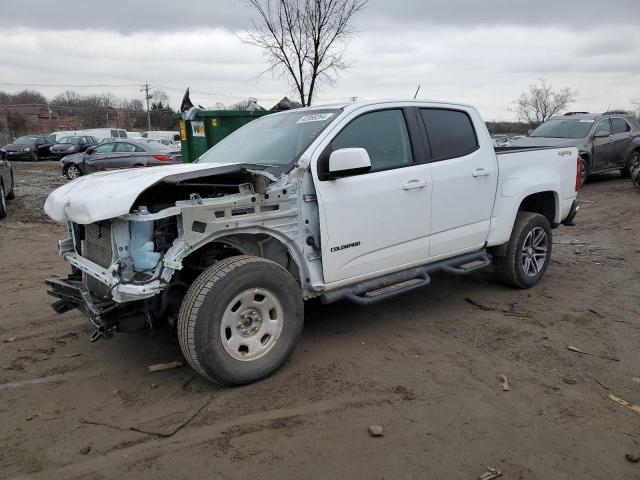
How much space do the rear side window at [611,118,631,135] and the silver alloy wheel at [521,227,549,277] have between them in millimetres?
9744

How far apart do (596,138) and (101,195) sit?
1278cm

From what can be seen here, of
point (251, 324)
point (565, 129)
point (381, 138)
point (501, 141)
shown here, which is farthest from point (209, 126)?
point (565, 129)

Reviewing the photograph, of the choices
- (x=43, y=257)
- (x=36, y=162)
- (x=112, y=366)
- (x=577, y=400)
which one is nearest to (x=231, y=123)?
(x=43, y=257)

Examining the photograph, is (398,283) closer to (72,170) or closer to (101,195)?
(101,195)

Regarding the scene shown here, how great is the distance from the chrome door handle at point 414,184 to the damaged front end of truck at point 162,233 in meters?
0.94

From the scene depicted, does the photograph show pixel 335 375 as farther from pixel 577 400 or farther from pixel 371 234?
pixel 577 400

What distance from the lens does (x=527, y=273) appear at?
5.64 metres

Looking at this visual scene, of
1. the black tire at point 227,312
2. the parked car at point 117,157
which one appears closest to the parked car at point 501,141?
the black tire at point 227,312

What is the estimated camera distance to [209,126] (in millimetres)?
10055

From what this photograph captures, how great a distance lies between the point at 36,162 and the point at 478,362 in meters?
32.6

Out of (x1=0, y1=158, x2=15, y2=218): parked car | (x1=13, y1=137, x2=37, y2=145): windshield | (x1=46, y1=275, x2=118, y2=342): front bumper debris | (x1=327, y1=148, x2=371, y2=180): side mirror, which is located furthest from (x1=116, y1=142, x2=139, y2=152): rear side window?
(x1=327, y1=148, x2=371, y2=180): side mirror

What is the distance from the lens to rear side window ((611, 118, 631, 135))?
13625mm

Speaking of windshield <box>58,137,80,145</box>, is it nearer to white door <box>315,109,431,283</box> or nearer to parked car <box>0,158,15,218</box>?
parked car <box>0,158,15,218</box>

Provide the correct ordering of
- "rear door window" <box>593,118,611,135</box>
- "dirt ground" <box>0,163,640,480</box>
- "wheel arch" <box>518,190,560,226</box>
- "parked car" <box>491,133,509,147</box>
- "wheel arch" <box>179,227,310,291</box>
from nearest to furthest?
"dirt ground" <box>0,163,640,480</box> → "wheel arch" <box>179,227,310,291</box> → "wheel arch" <box>518,190,560,226</box> → "parked car" <box>491,133,509,147</box> → "rear door window" <box>593,118,611,135</box>
